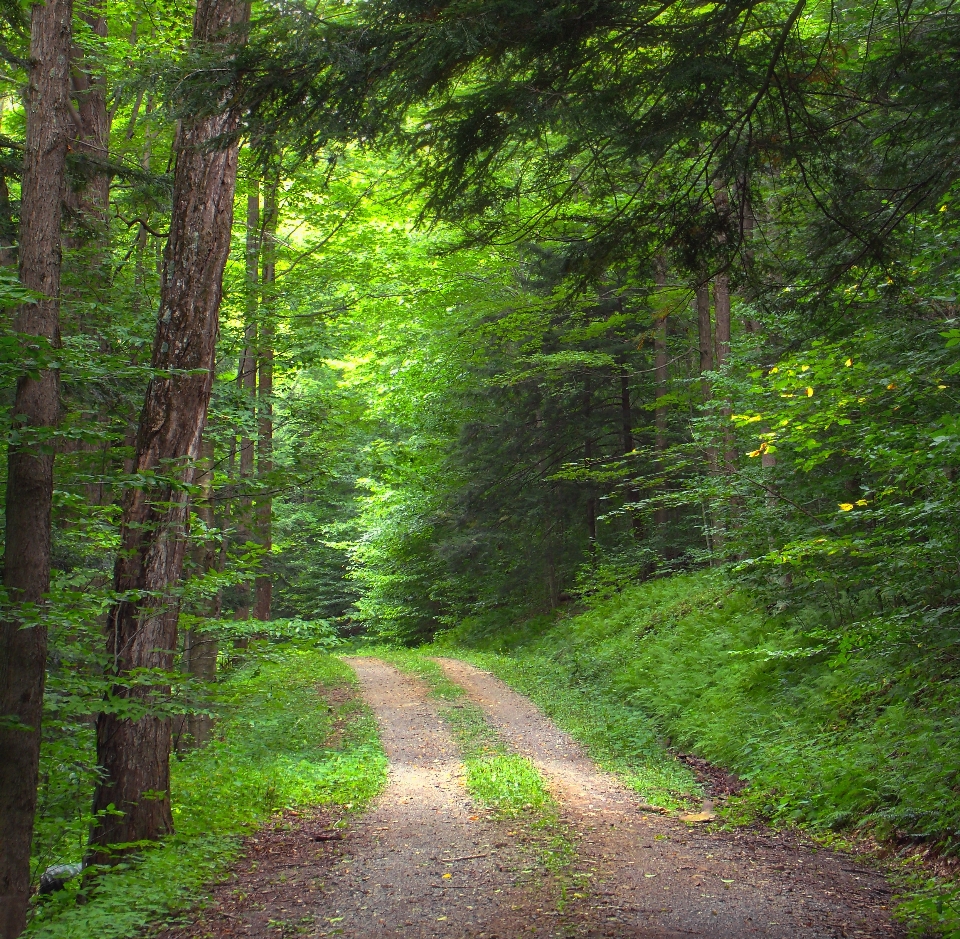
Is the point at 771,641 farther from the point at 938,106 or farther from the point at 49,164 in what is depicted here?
the point at 49,164

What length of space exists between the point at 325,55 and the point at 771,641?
29.0 ft

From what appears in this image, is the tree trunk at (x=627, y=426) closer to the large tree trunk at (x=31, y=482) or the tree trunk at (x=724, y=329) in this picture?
the tree trunk at (x=724, y=329)

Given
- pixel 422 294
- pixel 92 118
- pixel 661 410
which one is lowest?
pixel 661 410

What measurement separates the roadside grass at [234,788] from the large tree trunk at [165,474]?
479 mm

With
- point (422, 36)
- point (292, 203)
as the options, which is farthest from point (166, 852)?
point (292, 203)

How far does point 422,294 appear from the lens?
562 inches

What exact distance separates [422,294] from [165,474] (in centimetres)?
886

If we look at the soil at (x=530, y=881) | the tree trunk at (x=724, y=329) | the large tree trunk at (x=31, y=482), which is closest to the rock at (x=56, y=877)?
the large tree trunk at (x=31, y=482)

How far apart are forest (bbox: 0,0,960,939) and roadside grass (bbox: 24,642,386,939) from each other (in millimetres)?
54

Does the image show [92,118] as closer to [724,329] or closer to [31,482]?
[31,482]

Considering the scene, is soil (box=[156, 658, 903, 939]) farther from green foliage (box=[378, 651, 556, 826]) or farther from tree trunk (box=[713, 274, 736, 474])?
tree trunk (box=[713, 274, 736, 474])

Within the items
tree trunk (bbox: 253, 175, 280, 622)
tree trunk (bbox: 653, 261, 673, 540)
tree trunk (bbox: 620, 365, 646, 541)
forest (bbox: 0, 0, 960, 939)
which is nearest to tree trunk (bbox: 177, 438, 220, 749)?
forest (bbox: 0, 0, 960, 939)

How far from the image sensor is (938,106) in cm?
471

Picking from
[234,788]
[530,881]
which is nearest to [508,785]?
[530,881]
